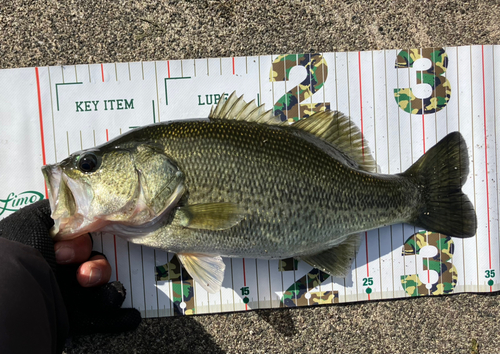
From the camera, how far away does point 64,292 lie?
70.1 inches

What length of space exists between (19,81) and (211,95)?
1107mm

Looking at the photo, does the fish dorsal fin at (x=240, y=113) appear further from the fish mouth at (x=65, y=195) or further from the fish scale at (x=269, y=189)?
the fish mouth at (x=65, y=195)

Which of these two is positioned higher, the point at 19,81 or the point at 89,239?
the point at 19,81

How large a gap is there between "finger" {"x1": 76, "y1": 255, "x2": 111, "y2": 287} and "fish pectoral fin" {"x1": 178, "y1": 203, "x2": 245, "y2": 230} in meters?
0.62

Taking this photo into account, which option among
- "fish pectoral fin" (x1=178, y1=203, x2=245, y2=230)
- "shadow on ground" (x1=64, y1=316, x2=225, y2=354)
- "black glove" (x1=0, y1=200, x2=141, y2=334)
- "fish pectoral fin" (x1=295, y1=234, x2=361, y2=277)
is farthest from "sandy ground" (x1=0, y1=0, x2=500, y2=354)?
"fish pectoral fin" (x1=178, y1=203, x2=245, y2=230)

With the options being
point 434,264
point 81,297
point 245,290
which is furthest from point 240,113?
point 434,264

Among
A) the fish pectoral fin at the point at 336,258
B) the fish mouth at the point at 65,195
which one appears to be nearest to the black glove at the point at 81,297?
the fish mouth at the point at 65,195

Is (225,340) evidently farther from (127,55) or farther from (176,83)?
(127,55)

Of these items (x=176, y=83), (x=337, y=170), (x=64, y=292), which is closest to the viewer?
(x=337, y=170)

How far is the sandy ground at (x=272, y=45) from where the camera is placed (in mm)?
1897

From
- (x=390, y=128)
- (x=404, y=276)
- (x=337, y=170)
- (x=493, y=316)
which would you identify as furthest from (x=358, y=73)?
(x=493, y=316)

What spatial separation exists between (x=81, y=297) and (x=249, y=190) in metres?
1.14

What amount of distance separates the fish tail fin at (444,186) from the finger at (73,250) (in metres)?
1.83

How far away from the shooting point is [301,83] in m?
1.94
